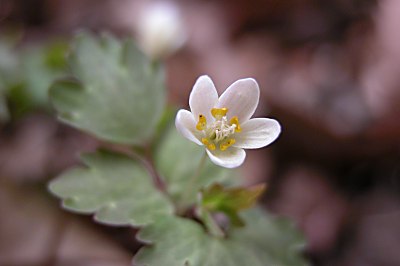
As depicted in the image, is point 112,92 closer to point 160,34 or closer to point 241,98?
point 241,98

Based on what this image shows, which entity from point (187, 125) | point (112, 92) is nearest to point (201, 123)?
point (187, 125)

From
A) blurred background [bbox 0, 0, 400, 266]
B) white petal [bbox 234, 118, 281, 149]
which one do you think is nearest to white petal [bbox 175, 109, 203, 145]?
white petal [bbox 234, 118, 281, 149]

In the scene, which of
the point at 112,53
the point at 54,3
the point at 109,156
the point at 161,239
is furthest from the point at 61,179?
the point at 54,3

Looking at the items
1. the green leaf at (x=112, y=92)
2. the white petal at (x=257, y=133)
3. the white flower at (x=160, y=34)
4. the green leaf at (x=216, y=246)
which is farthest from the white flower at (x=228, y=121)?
the white flower at (x=160, y=34)

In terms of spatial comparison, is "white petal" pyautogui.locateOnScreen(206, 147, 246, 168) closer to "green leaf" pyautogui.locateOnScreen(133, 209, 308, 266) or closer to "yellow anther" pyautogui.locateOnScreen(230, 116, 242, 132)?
"yellow anther" pyautogui.locateOnScreen(230, 116, 242, 132)

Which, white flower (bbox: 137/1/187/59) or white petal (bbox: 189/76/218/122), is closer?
white petal (bbox: 189/76/218/122)
